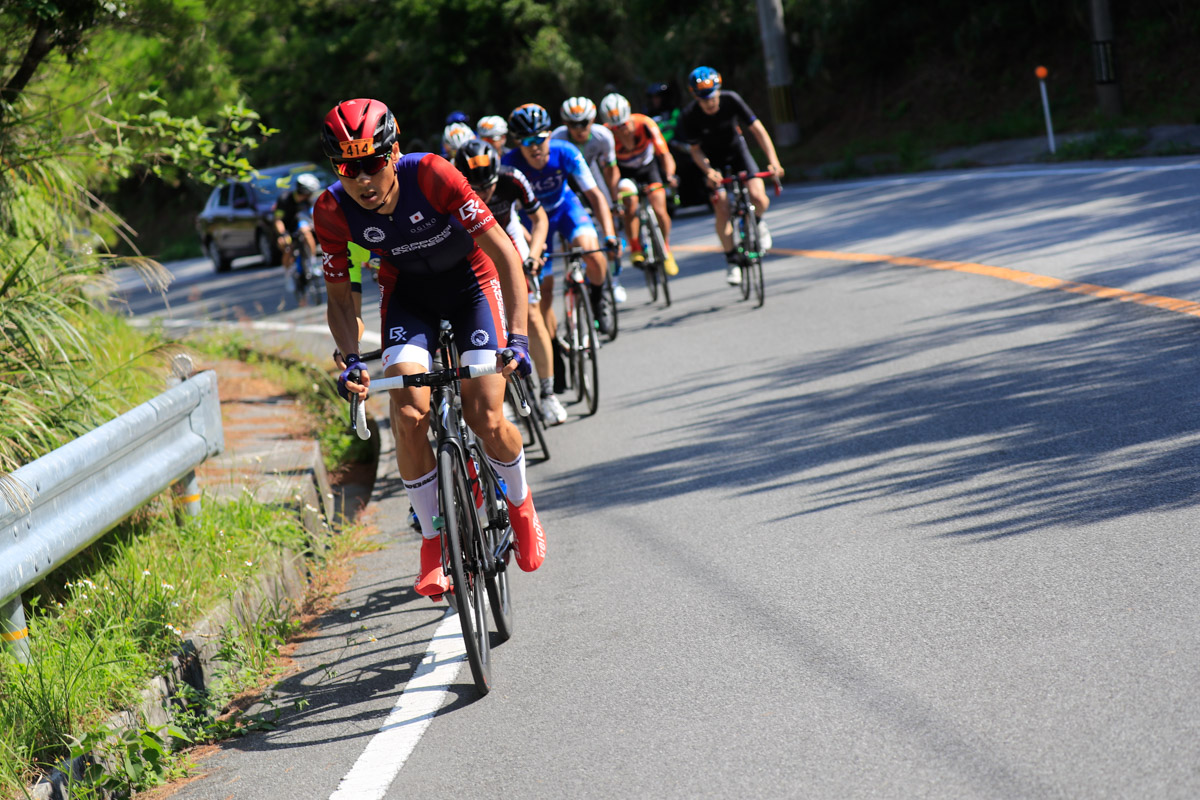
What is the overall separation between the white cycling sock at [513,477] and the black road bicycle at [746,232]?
23.0 feet

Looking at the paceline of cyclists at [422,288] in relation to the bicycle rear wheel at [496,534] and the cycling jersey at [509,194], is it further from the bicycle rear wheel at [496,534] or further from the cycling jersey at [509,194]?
the cycling jersey at [509,194]

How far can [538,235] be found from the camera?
Result: 8.62 m

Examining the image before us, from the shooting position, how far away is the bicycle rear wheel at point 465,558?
482cm

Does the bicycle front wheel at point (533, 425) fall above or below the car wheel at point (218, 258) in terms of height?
below

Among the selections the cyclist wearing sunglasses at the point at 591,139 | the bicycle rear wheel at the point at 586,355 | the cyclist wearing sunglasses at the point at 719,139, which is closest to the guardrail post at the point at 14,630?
the bicycle rear wheel at the point at 586,355

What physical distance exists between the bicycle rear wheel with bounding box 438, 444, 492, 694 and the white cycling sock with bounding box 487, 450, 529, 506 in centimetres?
39

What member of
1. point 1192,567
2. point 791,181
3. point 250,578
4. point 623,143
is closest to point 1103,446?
point 1192,567

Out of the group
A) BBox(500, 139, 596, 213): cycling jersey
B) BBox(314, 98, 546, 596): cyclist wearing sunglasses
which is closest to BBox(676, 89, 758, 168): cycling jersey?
BBox(500, 139, 596, 213): cycling jersey

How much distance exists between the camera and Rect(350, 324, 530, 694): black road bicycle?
16.0ft

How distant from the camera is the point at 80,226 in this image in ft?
34.3

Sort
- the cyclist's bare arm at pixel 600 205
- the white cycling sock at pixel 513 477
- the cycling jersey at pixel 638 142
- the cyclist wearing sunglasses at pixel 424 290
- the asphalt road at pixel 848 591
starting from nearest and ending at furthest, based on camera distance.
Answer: the asphalt road at pixel 848 591 < the cyclist wearing sunglasses at pixel 424 290 < the white cycling sock at pixel 513 477 < the cyclist's bare arm at pixel 600 205 < the cycling jersey at pixel 638 142

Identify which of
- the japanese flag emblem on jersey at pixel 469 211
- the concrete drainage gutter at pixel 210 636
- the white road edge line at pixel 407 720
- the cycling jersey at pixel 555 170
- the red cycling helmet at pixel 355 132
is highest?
the red cycling helmet at pixel 355 132

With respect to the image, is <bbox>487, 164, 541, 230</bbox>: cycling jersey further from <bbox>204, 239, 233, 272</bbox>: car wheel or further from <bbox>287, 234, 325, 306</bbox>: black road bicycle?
<bbox>204, 239, 233, 272</bbox>: car wheel

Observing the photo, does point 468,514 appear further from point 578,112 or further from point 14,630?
point 578,112
